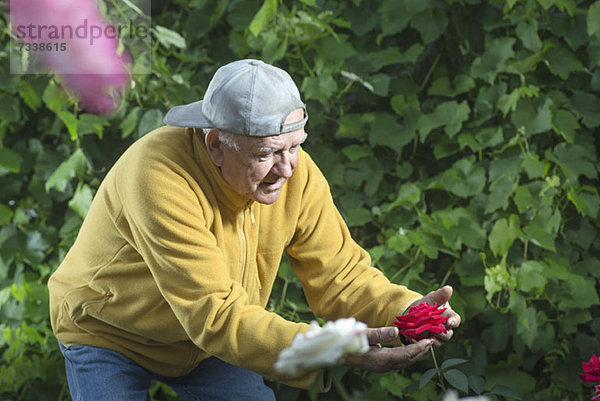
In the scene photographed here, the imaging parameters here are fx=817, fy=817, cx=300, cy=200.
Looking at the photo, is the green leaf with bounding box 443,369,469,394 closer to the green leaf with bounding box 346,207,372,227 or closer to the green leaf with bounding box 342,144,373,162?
the green leaf with bounding box 346,207,372,227

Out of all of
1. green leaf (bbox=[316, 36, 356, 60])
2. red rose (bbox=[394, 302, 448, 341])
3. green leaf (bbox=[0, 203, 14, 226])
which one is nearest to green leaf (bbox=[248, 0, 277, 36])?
green leaf (bbox=[316, 36, 356, 60])

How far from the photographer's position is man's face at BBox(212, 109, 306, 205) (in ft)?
4.93

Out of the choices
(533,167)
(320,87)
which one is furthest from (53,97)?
(533,167)

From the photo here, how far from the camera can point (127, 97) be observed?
272cm

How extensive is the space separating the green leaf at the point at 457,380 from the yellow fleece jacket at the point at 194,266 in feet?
0.57

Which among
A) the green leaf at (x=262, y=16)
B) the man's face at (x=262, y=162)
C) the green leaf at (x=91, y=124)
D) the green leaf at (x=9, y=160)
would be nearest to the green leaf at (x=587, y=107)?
the green leaf at (x=262, y=16)

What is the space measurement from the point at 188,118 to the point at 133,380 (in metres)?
0.60

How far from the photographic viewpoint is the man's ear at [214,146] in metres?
1.57

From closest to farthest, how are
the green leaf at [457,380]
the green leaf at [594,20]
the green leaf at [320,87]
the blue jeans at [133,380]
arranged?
the green leaf at [457,380] → the blue jeans at [133,380] → the green leaf at [594,20] → the green leaf at [320,87]

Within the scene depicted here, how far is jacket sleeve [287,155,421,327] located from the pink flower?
45.7 inches

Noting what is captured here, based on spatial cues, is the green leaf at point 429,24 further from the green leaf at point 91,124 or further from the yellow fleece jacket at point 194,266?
the green leaf at point 91,124

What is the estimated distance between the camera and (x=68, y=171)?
275 centimetres

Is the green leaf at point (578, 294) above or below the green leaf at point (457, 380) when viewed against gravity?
below

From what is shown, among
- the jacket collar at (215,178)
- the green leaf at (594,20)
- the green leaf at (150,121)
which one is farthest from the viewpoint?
the green leaf at (150,121)
